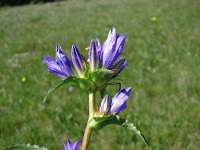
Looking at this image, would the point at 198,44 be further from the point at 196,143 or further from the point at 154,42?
the point at 196,143

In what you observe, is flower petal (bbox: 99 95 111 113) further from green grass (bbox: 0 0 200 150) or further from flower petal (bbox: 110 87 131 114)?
green grass (bbox: 0 0 200 150)

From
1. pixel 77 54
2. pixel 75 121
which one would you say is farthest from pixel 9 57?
pixel 77 54

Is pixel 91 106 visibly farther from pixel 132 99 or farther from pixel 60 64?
pixel 132 99

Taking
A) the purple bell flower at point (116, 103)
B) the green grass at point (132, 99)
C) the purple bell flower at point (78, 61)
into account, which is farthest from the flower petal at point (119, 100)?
the green grass at point (132, 99)

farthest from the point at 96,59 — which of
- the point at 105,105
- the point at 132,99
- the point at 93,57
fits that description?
the point at 132,99

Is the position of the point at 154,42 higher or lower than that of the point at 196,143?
higher

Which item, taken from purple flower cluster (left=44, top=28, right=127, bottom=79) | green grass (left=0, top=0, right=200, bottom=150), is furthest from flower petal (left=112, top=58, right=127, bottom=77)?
green grass (left=0, top=0, right=200, bottom=150)
